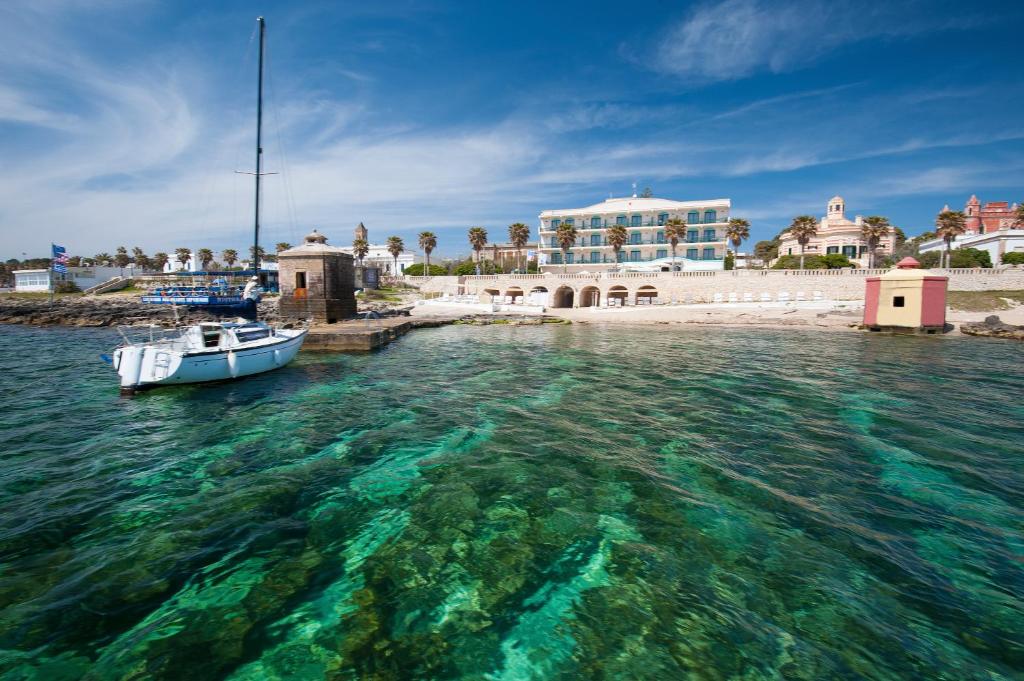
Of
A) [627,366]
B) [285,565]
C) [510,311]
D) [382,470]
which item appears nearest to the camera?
[285,565]

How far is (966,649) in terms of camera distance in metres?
4.04

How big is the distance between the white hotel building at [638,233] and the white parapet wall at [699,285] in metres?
7.67

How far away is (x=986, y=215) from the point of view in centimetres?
10244

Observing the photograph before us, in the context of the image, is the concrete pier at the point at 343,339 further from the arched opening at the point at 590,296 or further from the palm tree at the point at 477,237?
the palm tree at the point at 477,237

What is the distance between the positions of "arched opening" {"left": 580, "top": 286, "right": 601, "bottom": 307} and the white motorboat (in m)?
45.6

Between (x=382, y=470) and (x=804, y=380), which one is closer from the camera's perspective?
(x=382, y=470)

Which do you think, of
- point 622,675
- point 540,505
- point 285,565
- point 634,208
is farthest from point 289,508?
point 634,208

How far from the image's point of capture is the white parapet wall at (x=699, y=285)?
145 feet

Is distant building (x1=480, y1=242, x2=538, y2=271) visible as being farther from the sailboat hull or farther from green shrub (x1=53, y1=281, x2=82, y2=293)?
the sailboat hull

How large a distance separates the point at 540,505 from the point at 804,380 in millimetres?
13615

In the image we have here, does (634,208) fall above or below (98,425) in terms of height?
above

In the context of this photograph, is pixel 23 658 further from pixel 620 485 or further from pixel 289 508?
pixel 620 485

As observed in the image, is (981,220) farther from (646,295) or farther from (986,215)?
(646,295)

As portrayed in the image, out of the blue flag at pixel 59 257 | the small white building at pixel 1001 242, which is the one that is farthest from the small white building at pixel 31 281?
the small white building at pixel 1001 242
